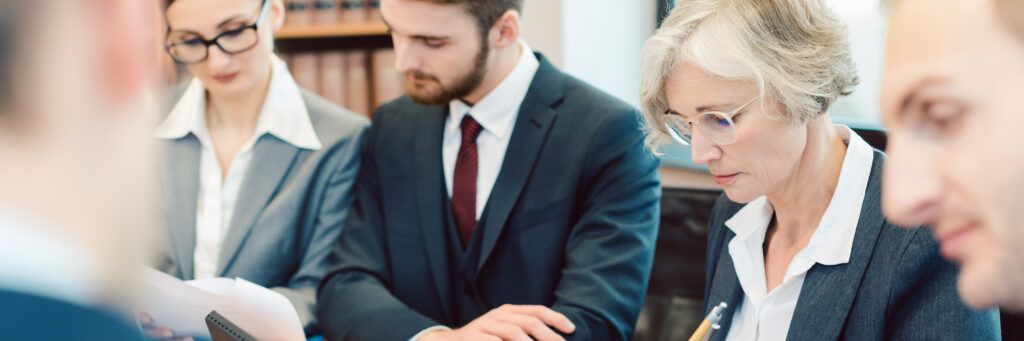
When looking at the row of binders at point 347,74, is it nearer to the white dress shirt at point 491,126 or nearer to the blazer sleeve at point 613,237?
the white dress shirt at point 491,126

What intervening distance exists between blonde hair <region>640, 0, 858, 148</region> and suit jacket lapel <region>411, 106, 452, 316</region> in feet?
2.18

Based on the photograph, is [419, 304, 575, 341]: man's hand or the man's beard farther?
the man's beard

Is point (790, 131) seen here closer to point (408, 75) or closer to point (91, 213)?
point (408, 75)

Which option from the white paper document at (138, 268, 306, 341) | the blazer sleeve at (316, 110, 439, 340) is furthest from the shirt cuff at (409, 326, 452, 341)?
the white paper document at (138, 268, 306, 341)

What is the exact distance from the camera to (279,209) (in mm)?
2072

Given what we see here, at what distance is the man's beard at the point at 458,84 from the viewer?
2000 mm

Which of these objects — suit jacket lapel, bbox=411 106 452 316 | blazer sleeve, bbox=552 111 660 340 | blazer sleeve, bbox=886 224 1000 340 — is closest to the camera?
blazer sleeve, bbox=886 224 1000 340

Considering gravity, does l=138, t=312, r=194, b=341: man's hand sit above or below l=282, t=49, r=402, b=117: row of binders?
below

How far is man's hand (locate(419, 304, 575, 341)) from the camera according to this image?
1.69 metres

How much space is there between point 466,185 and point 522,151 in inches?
5.2

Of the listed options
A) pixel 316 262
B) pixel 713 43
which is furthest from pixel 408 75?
pixel 713 43

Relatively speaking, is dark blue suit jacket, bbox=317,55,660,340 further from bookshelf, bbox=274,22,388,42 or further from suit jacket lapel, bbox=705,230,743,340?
bookshelf, bbox=274,22,388,42

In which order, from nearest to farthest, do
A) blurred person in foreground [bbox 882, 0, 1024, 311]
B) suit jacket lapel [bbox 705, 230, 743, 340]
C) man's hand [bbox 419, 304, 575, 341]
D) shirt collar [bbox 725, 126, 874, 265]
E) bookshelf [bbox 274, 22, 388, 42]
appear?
blurred person in foreground [bbox 882, 0, 1024, 311]
shirt collar [bbox 725, 126, 874, 265]
suit jacket lapel [bbox 705, 230, 743, 340]
man's hand [bbox 419, 304, 575, 341]
bookshelf [bbox 274, 22, 388, 42]

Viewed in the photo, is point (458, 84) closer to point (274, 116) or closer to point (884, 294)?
point (274, 116)
